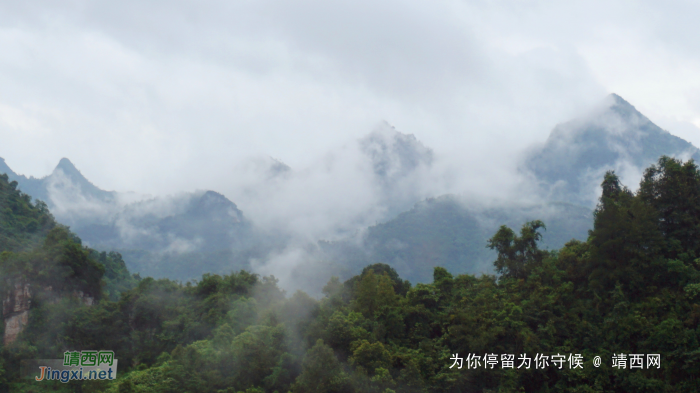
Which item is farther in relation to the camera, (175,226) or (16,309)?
(175,226)

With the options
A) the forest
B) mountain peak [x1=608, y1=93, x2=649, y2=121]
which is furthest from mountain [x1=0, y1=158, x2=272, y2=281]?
mountain peak [x1=608, y1=93, x2=649, y2=121]

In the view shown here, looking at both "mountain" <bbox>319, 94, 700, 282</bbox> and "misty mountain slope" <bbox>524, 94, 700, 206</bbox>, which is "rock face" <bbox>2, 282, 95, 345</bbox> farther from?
"misty mountain slope" <bbox>524, 94, 700, 206</bbox>

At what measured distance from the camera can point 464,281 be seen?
97.9 feet

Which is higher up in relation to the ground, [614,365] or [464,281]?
[464,281]

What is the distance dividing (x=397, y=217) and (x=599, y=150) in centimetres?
4986

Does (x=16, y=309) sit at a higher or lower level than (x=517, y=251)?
lower

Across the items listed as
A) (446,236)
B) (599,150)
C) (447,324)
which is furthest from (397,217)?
(447,324)

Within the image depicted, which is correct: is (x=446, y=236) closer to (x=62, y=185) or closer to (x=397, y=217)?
(x=397, y=217)

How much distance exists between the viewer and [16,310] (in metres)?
28.3

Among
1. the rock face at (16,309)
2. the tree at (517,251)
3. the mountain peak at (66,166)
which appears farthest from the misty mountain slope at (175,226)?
the tree at (517,251)

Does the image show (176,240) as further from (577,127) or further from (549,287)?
(549,287)

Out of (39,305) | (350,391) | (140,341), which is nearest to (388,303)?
(350,391)

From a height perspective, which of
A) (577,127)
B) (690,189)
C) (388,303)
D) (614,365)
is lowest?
(614,365)

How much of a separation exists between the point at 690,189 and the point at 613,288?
622 centimetres
